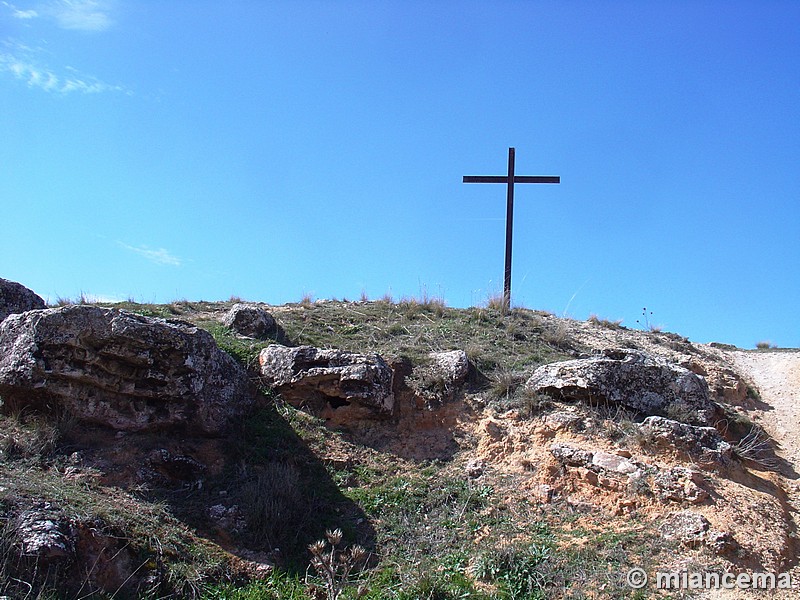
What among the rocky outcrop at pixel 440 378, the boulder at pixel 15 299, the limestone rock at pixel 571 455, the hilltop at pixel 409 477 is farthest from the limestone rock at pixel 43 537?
the limestone rock at pixel 571 455

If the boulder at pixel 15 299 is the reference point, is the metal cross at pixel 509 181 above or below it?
above

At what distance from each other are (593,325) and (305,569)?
7.70 meters

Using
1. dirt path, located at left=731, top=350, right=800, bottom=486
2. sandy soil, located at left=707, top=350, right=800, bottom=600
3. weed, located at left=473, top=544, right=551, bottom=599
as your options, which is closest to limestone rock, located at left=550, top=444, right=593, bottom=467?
weed, located at left=473, top=544, right=551, bottom=599

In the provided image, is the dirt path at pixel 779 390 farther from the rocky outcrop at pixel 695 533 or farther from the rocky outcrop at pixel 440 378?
the rocky outcrop at pixel 440 378

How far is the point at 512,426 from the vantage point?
7637mm

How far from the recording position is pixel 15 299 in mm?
8977

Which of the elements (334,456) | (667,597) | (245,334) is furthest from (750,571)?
(245,334)

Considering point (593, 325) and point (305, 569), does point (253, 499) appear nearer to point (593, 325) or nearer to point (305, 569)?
point (305, 569)

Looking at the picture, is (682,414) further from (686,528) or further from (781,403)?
(781,403)

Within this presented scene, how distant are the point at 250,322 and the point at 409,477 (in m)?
3.59

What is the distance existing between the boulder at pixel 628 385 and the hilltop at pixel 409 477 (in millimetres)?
26

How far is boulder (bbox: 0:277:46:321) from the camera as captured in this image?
8828mm

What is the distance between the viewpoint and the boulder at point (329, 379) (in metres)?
7.91

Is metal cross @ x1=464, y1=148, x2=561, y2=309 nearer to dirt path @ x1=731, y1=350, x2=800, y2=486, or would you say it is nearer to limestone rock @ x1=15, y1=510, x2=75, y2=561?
dirt path @ x1=731, y1=350, x2=800, y2=486
